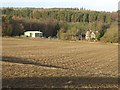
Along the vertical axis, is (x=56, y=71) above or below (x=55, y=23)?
below

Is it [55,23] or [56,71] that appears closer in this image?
[56,71]

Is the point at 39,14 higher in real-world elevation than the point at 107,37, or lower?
higher

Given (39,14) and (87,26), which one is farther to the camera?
(39,14)

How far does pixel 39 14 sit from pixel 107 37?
79.5 meters

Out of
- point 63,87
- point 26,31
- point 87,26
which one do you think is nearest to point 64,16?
point 87,26

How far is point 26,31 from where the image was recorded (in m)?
133

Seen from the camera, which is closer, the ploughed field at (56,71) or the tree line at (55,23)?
the ploughed field at (56,71)

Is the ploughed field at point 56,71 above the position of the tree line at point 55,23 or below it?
below

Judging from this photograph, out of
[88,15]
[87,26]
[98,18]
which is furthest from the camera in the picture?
[88,15]

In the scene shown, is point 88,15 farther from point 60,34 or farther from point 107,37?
point 107,37

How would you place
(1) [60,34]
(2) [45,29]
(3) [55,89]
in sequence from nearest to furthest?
1. (3) [55,89]
2. (1) [60,34]
3. (2) [45,29]

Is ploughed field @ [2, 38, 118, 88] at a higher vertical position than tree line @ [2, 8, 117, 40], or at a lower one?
lower

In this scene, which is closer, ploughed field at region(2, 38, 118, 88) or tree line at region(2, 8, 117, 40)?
ploughed field at region(2, 38, 118, 88)

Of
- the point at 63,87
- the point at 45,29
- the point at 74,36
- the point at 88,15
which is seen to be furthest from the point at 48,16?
the point at 63,87
